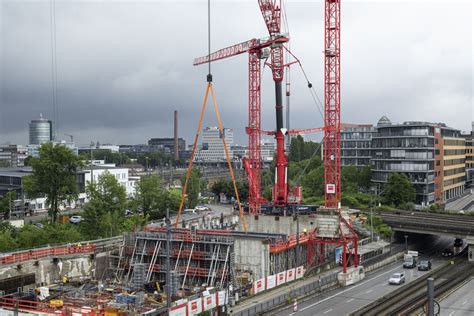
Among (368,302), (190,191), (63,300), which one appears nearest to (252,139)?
(190,191)

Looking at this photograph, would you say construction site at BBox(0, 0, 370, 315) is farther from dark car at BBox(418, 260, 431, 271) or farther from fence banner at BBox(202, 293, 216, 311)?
dark car at BBox(418, 260, 431, 271)

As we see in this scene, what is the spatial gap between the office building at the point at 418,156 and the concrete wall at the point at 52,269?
72158 mm

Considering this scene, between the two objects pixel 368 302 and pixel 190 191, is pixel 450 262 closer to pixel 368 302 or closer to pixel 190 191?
pixel 368 302

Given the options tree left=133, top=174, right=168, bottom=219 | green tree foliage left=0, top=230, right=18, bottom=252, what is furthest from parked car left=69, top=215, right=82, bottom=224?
green tree foliage left=0, top=230, right=18, bottom=252

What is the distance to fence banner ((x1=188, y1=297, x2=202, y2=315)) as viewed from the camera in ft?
107

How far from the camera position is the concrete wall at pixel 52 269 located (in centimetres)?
4144

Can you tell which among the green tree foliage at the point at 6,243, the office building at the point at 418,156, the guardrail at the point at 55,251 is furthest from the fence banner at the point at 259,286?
the office building at the point at 418,156

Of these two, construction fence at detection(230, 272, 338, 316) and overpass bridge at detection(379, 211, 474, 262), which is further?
overpass bridge at detection(379, 211, 474, 262)

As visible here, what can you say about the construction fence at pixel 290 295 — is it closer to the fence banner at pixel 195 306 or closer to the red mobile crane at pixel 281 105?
the fence banner at pixel 195 306

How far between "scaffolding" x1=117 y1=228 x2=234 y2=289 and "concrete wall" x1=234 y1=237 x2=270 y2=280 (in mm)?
1055

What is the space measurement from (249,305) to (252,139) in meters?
40.5

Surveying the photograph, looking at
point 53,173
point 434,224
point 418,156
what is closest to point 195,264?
point 53,173

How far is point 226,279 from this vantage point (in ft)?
145

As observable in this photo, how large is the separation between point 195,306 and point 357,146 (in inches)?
3954
